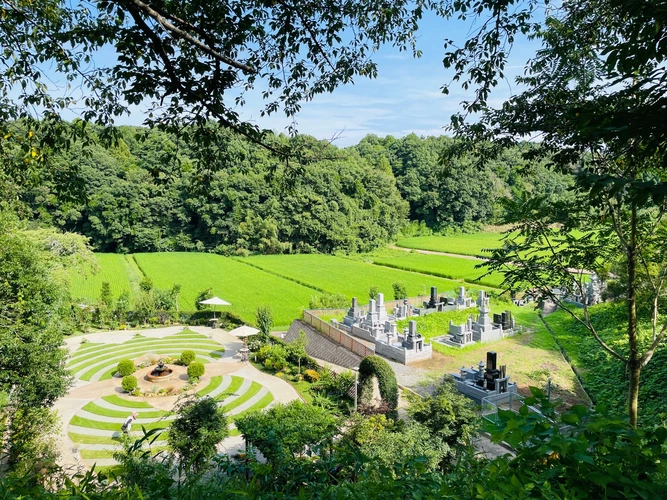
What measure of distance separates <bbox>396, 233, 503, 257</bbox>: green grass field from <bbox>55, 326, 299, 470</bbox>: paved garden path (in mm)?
36025

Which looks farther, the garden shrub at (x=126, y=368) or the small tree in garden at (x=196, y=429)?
the garden shrub at (x=126, y=368)

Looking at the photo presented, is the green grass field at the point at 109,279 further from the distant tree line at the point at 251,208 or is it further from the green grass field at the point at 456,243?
the green grass field at the point at 456,243

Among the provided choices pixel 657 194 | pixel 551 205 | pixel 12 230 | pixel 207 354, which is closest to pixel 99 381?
pixel 207 354

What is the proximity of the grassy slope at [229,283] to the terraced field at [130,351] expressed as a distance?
12.8 ft

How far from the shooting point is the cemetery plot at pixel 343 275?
3359 cm

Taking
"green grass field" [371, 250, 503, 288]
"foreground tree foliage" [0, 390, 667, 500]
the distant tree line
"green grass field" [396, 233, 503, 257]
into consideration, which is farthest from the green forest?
"green grass field" [396, 233, 503, 257]

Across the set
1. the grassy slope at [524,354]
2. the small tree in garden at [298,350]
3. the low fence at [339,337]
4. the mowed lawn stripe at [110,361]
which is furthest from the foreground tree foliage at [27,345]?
the grassy slope at [524,354]

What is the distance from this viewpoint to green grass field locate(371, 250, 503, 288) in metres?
36.8

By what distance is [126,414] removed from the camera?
45.0 feet

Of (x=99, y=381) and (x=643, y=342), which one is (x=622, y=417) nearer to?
(x=643, y=342)

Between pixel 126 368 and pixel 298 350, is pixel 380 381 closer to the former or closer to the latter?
pixel 298 350

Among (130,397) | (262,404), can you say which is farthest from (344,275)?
(130,397)

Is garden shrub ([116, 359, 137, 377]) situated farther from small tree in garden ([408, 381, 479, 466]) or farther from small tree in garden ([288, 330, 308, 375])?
small tree in garden ([408, 381, 479, 466])

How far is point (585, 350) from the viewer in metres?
17.3
